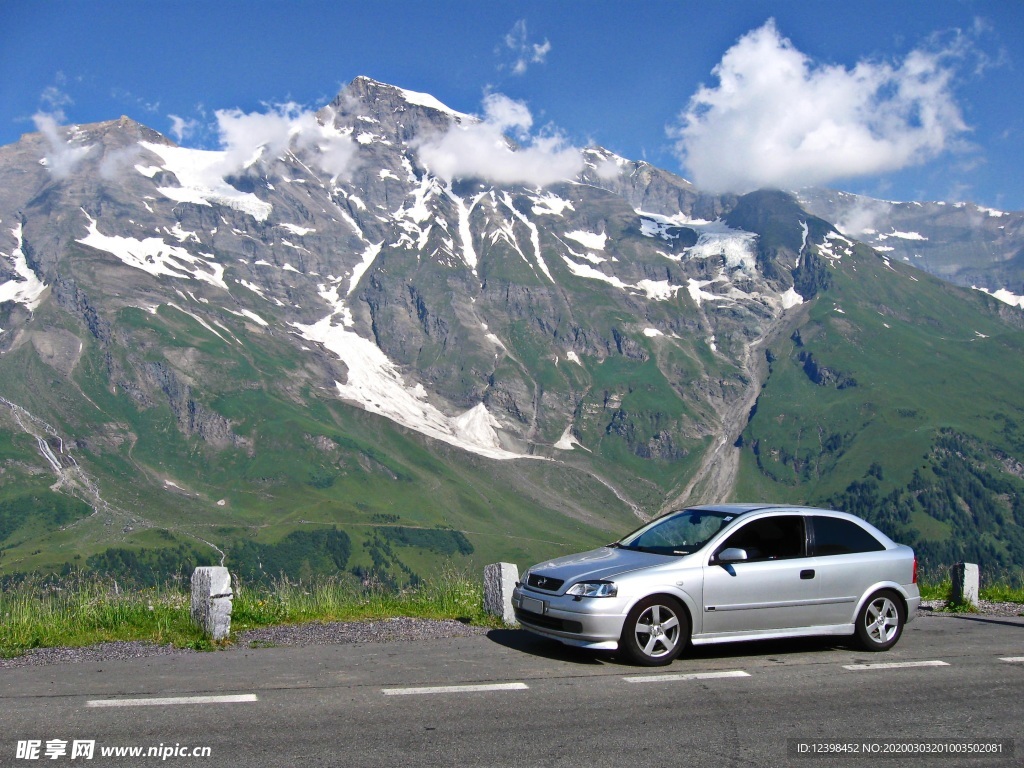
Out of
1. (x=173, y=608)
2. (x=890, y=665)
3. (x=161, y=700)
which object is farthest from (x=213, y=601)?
(x=890, y=665)

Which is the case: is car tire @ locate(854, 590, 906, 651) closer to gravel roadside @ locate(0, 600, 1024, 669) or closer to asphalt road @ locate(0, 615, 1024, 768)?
asphalt road @ locate(0, 615, 1024, 768)

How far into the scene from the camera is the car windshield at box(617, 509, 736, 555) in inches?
511

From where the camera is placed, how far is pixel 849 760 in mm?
8328

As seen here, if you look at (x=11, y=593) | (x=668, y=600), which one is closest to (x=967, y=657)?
(x=668, y=600)

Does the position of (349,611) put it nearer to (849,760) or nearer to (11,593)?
(11,593)

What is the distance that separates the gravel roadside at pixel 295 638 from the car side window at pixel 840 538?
5.75 meters

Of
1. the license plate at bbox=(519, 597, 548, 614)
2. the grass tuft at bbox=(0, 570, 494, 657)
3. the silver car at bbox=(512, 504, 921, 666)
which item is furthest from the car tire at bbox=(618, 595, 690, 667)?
the grass tuft at bbox=(0, 570, 494, 657)

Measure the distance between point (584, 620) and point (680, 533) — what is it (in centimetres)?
248

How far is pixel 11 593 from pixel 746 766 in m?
13.4

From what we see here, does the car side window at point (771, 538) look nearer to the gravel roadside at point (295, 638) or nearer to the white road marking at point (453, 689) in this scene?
the white road marking at point (453, 689)

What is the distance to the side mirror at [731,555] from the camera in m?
12.3

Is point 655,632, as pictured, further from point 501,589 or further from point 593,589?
point 501,589

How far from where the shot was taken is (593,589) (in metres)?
12.0

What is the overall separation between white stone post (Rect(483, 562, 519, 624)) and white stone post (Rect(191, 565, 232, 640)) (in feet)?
15.0
